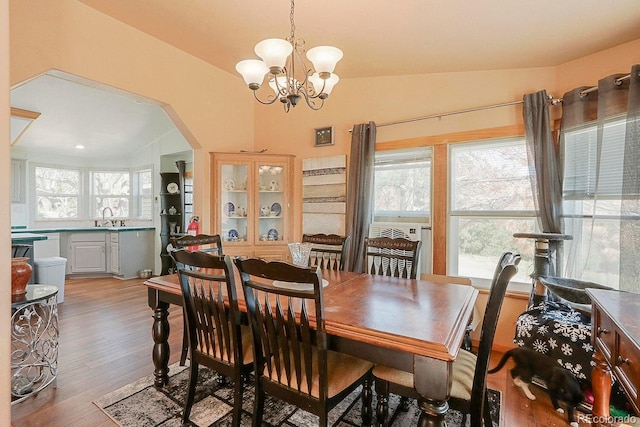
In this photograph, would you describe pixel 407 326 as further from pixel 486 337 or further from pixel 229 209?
pixel 229 209

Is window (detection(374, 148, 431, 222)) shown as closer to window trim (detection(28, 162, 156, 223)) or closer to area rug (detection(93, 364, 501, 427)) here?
area rug (detection(93, 364, 501, 427))

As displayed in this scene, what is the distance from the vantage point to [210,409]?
1899 millimetres

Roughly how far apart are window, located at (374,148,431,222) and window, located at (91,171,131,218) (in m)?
5.31

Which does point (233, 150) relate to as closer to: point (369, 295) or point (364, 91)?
point (364, 91)

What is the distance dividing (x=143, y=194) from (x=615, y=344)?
6.76 m

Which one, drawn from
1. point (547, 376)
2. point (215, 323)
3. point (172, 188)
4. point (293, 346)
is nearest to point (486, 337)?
point (293, 346)

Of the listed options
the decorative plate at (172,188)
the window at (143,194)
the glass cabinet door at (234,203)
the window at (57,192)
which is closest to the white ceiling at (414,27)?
the glass cabinet door at (234,203)

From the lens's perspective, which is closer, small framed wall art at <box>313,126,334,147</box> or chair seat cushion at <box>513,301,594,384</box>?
chair seat cushion at <box>513,301,594,384</box>

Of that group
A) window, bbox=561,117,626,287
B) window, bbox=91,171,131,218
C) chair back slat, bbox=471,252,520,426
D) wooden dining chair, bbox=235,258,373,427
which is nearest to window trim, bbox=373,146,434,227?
window, bbox=561,117,626,287

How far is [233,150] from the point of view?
12.9 ft

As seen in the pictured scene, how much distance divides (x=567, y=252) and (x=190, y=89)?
3.82 meters

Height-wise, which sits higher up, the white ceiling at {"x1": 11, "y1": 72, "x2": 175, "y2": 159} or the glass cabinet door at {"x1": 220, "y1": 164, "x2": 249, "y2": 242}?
the white ceiling at {"x1": 11, "y1": 72, "x2": 175, "y2": 159}

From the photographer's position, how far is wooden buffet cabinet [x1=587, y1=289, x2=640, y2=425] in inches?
41.8

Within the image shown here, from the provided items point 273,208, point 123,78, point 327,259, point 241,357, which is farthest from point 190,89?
point 241,357
